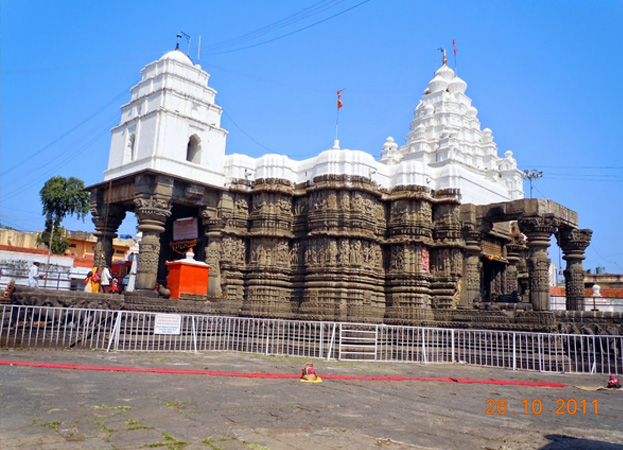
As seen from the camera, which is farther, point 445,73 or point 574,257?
point 445,73

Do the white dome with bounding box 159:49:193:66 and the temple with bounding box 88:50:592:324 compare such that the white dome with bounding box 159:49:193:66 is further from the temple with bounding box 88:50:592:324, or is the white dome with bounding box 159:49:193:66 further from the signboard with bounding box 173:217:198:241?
the signboard with bounding box 173:217:198:241

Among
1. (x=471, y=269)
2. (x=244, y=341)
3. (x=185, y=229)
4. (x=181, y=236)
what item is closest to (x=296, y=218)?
(x=185, y=229)

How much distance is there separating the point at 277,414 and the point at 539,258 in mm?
12303

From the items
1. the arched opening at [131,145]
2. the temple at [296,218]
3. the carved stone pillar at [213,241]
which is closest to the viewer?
the temple at [296,218]

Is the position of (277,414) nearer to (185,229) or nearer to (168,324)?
(168,324)

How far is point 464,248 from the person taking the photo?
712 inches

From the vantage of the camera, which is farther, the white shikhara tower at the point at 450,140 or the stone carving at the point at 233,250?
the white shikhara tower at the point at 450,140

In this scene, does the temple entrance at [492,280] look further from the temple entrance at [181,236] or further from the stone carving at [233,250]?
the temple entrance at [181,236]

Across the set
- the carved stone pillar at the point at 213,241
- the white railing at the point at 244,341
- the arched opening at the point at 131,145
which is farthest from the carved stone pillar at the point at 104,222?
the white railing at the point at 244,341

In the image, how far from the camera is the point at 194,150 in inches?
748

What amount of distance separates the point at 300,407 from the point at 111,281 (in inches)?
579

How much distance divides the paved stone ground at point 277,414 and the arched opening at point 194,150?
11042 millimetres

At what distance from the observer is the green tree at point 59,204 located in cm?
3928

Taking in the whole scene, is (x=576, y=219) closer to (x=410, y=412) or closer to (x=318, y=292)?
(x=318, y=292)
